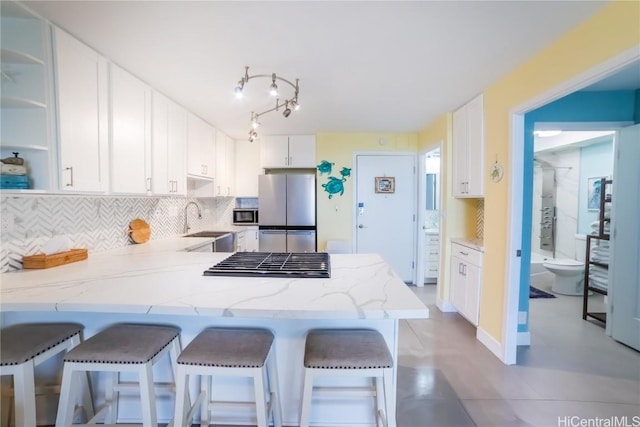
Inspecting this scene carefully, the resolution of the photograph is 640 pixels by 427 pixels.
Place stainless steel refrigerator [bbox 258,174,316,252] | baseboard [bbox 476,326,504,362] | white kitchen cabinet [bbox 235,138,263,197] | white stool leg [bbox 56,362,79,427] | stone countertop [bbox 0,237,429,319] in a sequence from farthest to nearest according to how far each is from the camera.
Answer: white kitchen cabinet [bbox 235,138,263,197]
stainless steel refrigerator [bbox 258,174,316,252]
baseboard [bbox 476,326,504,362]
white stool leg [bbox 56,362,79,427]
stone countertop [bbox 0,237,429,319]

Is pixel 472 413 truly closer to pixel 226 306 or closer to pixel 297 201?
pixel 226 306

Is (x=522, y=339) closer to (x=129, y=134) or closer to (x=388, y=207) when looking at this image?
(x=388, y=207)

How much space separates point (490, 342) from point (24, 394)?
303 cm

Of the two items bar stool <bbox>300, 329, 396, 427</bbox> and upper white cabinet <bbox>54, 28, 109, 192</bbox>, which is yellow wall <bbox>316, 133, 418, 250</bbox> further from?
bar stool <bbox>300, 329, 396, 427</bbox>

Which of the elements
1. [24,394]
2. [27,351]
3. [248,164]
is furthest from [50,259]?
[248,164]

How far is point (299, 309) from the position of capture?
1.08 meters

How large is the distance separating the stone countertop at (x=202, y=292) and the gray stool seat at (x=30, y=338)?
20cm

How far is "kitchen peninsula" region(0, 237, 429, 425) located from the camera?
110 cm

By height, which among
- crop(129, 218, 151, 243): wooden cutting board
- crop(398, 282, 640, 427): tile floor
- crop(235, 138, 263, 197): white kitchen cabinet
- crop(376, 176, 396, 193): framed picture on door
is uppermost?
crop(235, 138, 263, 197): white kitchen cabinet

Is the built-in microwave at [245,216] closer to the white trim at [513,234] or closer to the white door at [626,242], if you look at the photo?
the white trim at [513,234]

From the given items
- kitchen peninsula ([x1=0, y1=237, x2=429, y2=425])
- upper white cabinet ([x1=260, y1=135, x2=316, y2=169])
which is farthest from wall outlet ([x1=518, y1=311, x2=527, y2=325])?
upper white cabinet ([x1=260, y1=135, x2=316, y2=169])

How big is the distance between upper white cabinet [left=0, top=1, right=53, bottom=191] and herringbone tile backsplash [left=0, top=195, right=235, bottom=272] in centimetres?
35

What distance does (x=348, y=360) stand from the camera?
3.77 feet
